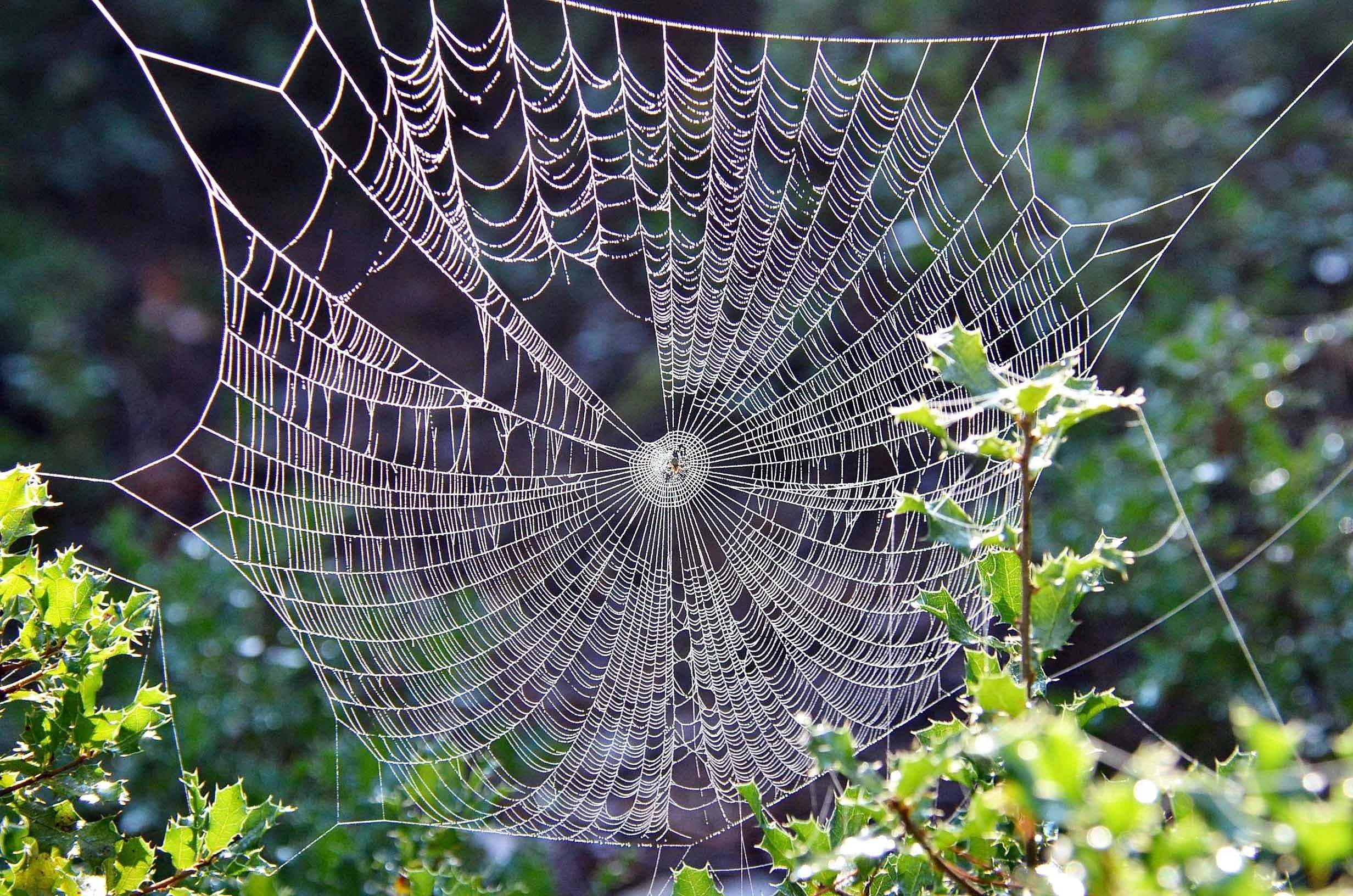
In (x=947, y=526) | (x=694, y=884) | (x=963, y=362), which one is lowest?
(x=694, y=884)

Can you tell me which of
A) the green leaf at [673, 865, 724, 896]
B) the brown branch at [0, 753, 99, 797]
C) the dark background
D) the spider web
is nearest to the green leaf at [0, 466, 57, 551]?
the brown branch at [0, 753, 99, 797]

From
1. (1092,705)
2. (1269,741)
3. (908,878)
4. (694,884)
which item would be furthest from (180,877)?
(1269,741)

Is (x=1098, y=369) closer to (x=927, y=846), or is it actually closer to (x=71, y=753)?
(x=927, y=846)

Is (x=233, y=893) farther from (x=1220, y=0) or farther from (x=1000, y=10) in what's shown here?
(x=1220, y=0)

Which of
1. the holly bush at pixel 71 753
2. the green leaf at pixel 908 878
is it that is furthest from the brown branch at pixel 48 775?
the green leaf at pixel 908 878

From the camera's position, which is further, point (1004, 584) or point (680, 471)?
point (680, 471)

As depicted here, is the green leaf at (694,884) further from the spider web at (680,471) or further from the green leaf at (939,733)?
the spider web at (680,471)
